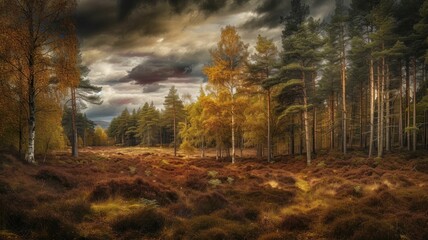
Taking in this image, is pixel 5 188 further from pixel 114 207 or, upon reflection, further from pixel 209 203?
pixel 209 203

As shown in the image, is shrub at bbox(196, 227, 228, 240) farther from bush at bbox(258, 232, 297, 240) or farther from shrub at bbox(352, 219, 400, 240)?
shrub at bbox(352, 219, 400, 240)

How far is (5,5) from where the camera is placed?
15.7 m

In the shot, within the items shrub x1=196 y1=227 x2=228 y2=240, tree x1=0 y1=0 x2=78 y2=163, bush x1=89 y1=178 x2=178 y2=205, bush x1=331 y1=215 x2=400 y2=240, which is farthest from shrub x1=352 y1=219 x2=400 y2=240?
tree x1=0 y1=0 x2=78 y2=163

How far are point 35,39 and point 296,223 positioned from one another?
17469mm

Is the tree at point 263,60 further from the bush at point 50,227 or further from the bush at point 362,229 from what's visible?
the bush at point 50,227

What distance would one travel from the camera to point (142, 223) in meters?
8.52

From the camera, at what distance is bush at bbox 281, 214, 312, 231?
9008mm

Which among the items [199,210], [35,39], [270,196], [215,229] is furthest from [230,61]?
[215,229]

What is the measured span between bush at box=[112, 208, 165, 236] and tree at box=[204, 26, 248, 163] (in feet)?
64.4

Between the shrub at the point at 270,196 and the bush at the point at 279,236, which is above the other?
the bush at the point at 279,236

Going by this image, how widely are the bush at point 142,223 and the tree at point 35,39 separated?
11.3 metres

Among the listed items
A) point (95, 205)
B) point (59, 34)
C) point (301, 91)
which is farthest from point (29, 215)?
point (301, 91)

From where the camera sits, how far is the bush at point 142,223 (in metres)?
8.24

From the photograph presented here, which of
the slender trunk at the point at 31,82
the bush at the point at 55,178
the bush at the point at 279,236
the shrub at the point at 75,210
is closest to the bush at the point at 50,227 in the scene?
the shrub at the point at 75,210
